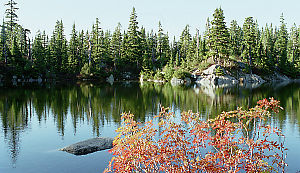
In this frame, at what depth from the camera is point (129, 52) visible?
2960 inches

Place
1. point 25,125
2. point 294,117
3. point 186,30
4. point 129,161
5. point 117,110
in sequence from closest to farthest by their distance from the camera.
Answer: point 129,161 < point 25,125 < point 294,117 < point 117,110 < point 186,30

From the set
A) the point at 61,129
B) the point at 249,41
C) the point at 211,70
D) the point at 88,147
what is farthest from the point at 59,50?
the point at 88,147

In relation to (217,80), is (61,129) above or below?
below

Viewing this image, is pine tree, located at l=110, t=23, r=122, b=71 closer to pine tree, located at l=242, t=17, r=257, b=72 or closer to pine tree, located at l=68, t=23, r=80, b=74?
pine tree, located at l=68, t=23, r=80, b=74

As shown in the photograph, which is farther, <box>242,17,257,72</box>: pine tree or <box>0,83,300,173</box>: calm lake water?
<box>242,17,257,72</box>: pine tree

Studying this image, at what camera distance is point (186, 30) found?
87875 mm

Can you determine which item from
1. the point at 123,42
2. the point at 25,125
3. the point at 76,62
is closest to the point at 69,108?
the point at 25,125

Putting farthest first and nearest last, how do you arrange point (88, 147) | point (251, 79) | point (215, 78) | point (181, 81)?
point (251, 79) → point (181, 81) → point (215, 78) → point (88, 147)

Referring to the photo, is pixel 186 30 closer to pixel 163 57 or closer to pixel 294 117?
pixel 163 57

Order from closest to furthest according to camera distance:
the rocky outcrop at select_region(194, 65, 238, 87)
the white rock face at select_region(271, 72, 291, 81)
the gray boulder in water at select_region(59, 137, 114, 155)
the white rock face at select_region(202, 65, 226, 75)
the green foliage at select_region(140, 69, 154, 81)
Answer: the gray boulder in water at select_region(59, 137, 114, 155) < the rocky outcrop at select_region(194, 65, 238, 87) < the white rock face at select_region(202, 65, 226, 75) < the green foliage at select_region(140, 69, 154, 81) < the white rock face at select_region(271, 72, 291, 81)

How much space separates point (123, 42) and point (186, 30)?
2413 centimetres

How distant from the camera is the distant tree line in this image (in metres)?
61.5

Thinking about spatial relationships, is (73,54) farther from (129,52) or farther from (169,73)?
(169,73)

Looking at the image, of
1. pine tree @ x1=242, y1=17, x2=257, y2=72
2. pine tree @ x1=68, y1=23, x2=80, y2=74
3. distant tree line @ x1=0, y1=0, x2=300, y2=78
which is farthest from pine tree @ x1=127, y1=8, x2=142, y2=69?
pine tree @ x1=242, y1=17, x2=257, y2=72
